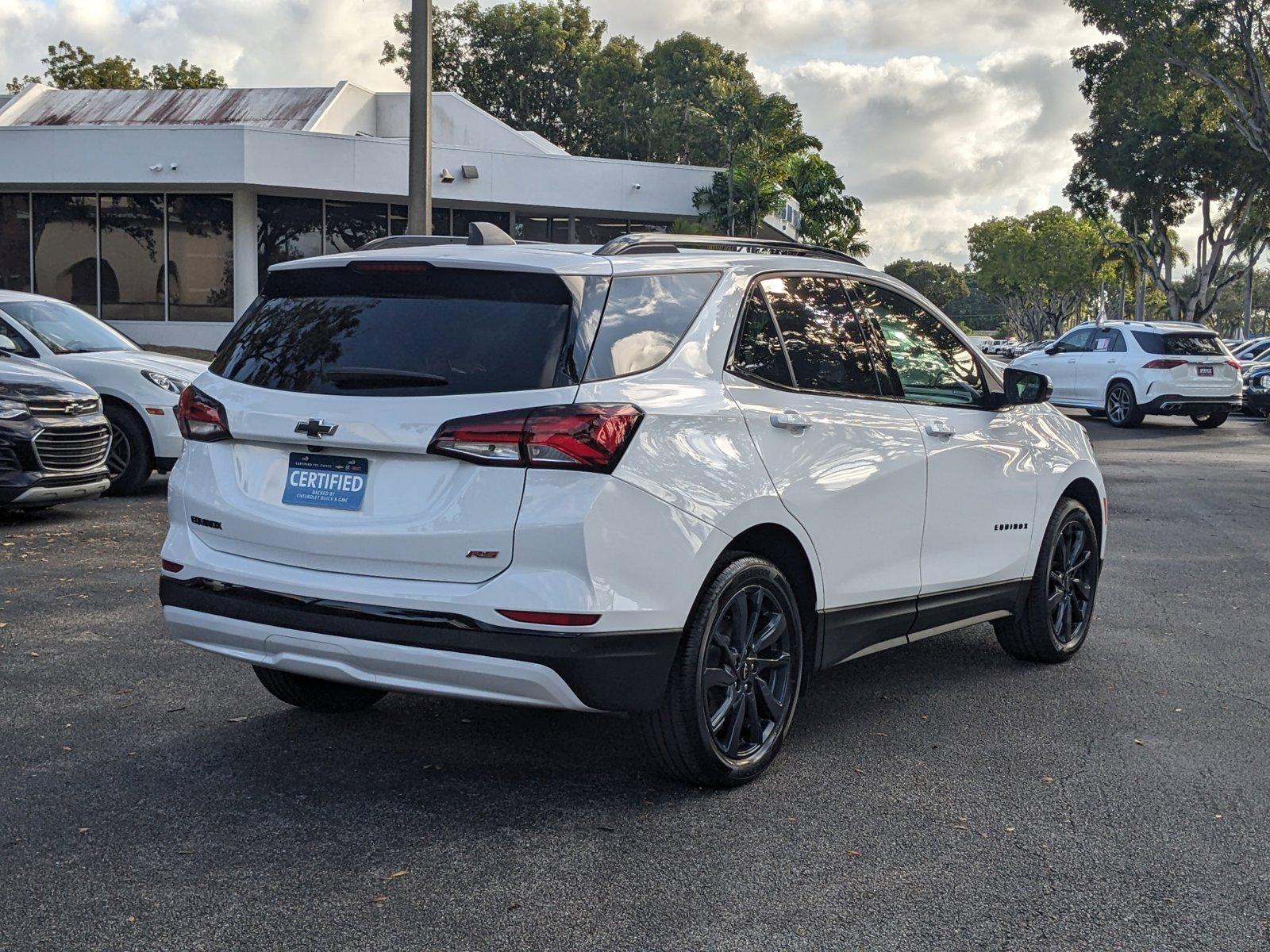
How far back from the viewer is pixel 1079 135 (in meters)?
50.2

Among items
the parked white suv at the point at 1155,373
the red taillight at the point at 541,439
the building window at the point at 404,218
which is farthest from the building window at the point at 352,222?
the red taillight at the point at 541,439

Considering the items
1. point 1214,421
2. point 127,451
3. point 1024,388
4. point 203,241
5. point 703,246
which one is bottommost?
point 1214,421

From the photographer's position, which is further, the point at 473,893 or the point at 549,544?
the point at 549,544

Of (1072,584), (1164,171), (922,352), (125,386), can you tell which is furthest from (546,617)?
(1164,171)

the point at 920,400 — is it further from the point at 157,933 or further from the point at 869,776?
the point at 157,933

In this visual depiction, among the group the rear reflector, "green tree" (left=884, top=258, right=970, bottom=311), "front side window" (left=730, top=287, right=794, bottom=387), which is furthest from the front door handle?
"green tree" (left=884, top=258, right=970, bottom=311)

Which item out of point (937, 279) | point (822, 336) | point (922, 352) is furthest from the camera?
point (937, 279)

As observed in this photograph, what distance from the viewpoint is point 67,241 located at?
106ft

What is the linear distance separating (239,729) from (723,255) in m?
2.52

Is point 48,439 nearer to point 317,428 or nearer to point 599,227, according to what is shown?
point 317,428

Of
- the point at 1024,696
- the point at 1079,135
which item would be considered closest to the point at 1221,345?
the point at 1024,696

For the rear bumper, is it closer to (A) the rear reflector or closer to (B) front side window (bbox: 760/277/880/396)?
(B) front side window (bbox: 760/277/880/396)

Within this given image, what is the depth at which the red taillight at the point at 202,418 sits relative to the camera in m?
4.68

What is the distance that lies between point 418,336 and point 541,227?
33.0 m
